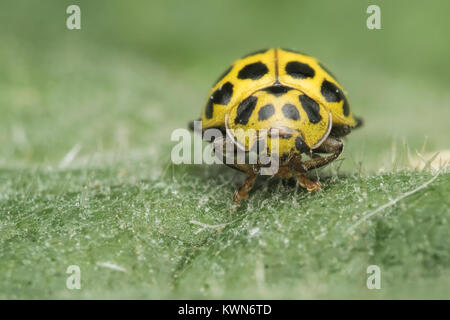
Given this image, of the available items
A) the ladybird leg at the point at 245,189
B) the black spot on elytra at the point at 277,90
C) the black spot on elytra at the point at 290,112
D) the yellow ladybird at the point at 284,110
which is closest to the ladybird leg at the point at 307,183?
the yellow ladybird at the point at 284,110

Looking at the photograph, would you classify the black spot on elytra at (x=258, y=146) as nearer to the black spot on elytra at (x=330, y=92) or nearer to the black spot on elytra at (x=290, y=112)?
the black spot on elytra at (x=290, y=112)

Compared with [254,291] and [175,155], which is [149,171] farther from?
[254,291]

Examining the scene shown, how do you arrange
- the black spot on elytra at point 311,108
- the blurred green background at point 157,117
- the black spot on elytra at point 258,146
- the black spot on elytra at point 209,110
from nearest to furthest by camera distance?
the blurred green background at point 157,117, the black spot on elytra at point 258,146, the black spot on elytra at point 311,108, the black spot on elytra at point 209,110

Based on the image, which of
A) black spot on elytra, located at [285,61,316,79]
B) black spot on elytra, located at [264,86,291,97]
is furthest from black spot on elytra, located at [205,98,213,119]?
black spot on elytra, located at [285,61,316,79]

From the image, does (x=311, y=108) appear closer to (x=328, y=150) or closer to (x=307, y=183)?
(x=328, y=150)

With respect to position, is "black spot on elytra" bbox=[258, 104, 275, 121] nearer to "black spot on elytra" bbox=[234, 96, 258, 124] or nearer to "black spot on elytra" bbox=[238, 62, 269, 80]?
"black spot on elytra" bbox=[234, 96, 258, 124]

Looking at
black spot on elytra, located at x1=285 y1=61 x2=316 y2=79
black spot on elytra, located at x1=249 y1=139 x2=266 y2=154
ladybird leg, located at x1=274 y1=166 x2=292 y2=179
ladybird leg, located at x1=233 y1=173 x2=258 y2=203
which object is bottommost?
ladybird leg, located at x1=233 y1=173 x2=258 y2=203

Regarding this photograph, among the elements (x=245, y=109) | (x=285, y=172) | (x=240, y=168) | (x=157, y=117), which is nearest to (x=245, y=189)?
(x=240, y=168)
